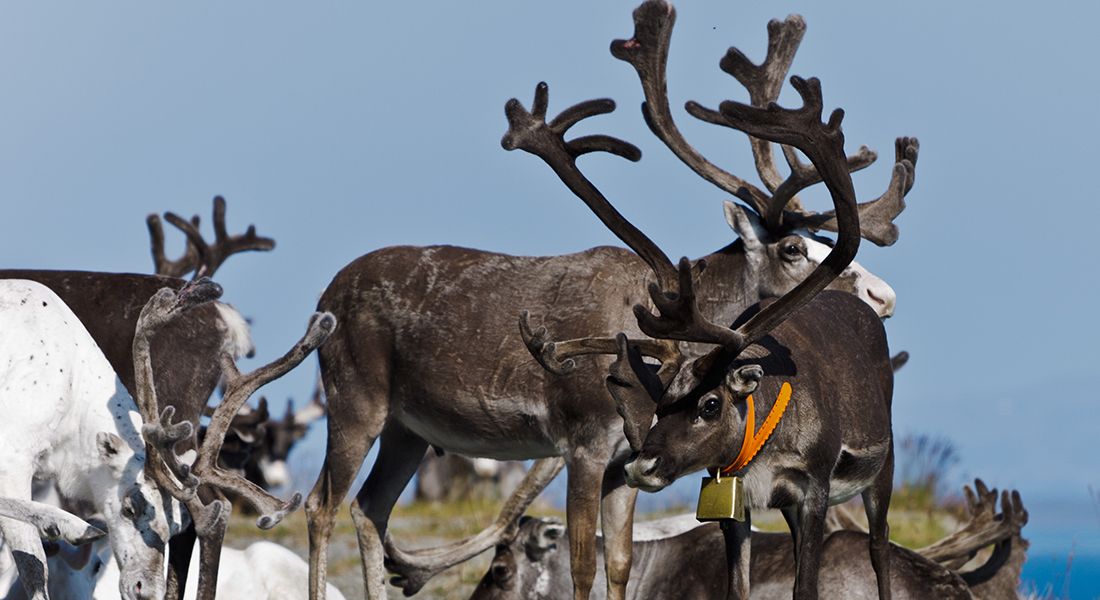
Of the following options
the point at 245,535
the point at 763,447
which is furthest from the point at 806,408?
the point at 245,535

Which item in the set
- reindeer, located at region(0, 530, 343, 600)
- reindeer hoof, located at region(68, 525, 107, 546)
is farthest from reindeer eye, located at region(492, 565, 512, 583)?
reindeer hoof, located at region(68, 525, 107, 546)

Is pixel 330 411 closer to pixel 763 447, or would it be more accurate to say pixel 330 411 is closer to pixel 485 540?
pixel 485 540

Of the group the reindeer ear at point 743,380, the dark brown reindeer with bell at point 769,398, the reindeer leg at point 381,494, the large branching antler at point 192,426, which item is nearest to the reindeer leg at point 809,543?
the dark brown reindeer with bell at point 769,398

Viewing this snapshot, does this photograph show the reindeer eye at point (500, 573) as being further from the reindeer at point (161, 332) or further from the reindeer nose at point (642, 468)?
the reindeer nose at point (642, 468)

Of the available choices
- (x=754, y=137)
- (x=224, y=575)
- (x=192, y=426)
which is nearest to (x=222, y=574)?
(x=224, y=575)

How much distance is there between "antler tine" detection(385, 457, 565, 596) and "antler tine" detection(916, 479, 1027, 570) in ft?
8.72

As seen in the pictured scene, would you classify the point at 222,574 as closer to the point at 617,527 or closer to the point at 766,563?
the point at 617,527

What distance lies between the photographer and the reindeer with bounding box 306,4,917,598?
21.4 ft

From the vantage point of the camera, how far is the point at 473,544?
821 cm

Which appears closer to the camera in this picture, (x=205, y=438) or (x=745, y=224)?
(x=205, y=438)

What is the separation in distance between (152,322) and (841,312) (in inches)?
141

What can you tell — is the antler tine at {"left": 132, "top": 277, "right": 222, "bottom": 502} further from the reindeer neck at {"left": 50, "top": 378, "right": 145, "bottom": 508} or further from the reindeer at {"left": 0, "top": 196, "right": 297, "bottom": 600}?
the reindeer at {"left": 0, "top": 196, "right": 297, "bottom": 600}

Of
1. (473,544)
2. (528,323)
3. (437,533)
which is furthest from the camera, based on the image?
(437,533)

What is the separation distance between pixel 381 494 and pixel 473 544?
0.82m
